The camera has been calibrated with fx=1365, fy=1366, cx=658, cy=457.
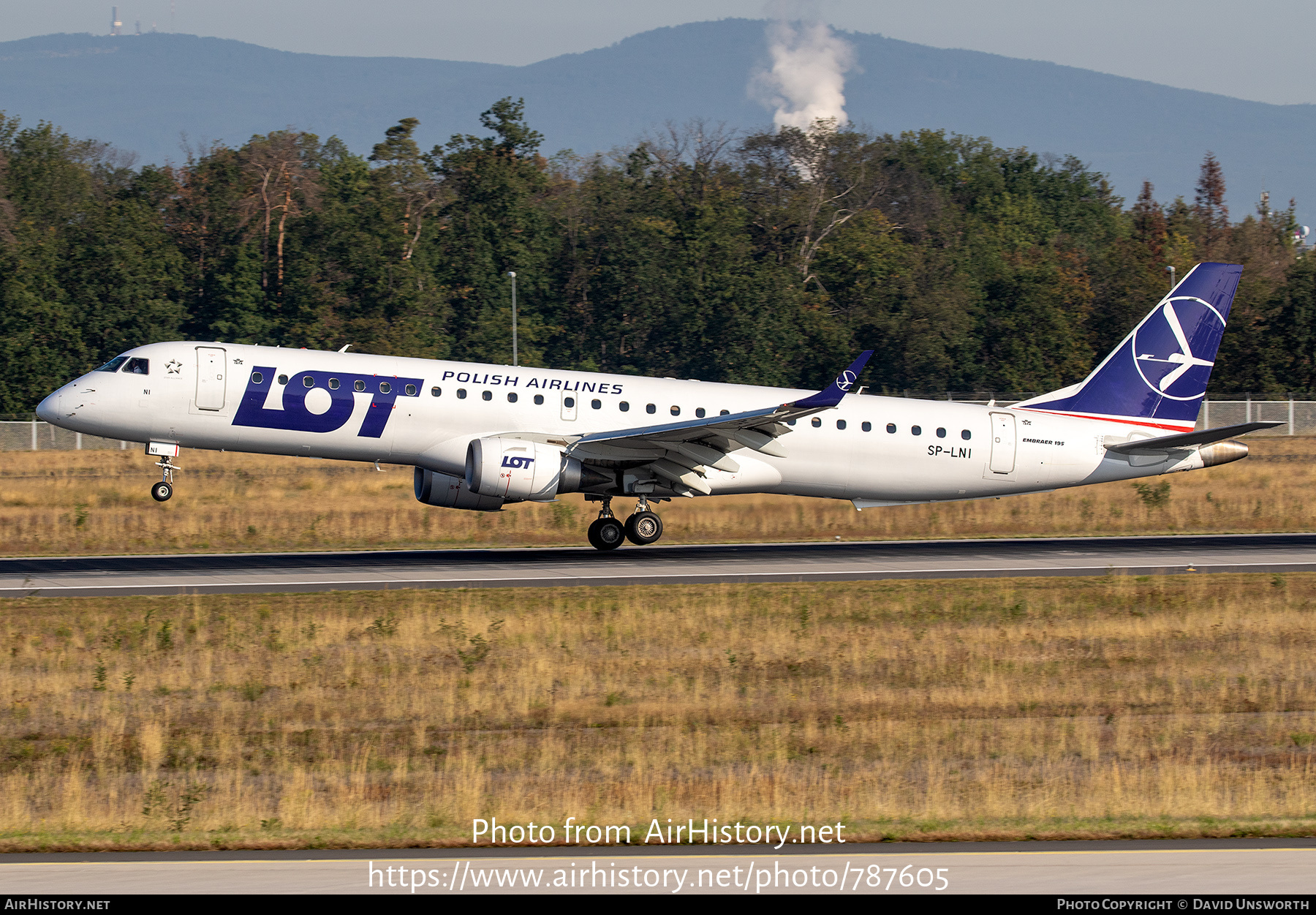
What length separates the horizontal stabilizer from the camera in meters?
30.6

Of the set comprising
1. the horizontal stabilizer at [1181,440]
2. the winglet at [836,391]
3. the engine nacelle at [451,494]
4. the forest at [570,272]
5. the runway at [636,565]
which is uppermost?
the forest at [570,272]

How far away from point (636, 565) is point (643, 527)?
6.87 feet

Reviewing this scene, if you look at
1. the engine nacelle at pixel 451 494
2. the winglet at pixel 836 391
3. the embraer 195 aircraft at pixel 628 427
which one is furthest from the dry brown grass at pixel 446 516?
the winglet at pixel 836 391

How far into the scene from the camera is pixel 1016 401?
77.2m

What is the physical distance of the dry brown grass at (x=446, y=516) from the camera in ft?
115

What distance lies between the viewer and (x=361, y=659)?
66.7 ft

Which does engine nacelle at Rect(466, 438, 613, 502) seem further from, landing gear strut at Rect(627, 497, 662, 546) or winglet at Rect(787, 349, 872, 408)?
winglet at Rect(787, 349, 872, 408)

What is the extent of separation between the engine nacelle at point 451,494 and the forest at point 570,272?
158ft

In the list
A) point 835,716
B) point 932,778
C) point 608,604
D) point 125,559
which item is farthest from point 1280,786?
point 125,559

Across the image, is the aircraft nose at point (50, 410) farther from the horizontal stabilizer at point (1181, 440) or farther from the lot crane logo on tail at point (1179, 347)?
the lot crane logo on tail at point (1179, 347)

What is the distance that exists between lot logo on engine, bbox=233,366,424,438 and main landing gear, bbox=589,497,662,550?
5579 millimetres

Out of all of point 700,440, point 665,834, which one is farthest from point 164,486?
point 665,834

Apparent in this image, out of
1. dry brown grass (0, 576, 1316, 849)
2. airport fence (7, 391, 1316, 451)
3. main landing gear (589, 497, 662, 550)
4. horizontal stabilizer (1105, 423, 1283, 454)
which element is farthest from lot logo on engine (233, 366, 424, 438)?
airport fence (7, 391, 1316, 451)

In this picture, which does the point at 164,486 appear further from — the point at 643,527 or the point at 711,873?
the point at 711,873
